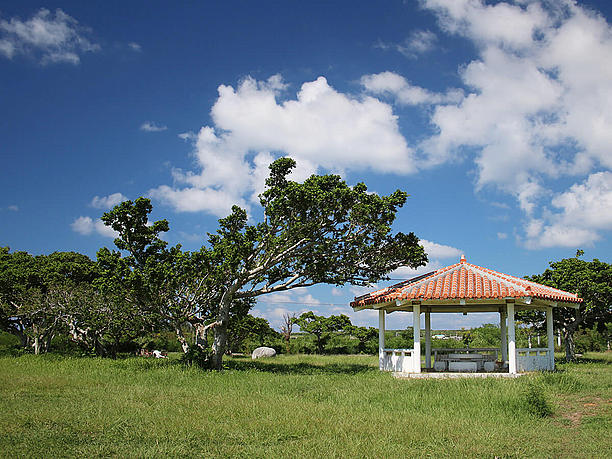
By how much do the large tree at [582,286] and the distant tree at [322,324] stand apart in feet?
44.9

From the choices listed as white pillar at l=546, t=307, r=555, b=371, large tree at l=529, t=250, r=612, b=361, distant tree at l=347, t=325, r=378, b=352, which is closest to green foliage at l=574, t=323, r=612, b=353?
large tree at l=529, t=250, r=612, b=361

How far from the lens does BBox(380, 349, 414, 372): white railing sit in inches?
645

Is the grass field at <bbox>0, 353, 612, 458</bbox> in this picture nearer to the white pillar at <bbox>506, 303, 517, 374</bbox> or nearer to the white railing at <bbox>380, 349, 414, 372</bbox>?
the white pillar at <bbox>506, 303, 517, 374</bbox>

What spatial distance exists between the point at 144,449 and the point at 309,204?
10.3 m

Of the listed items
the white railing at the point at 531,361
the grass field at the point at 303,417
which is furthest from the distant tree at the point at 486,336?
the grass field at the point at 303,417

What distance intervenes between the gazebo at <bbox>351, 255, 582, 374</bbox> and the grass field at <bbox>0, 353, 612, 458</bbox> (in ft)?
6.76

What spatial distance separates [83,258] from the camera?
27.1 m

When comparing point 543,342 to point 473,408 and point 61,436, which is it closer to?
point 473,408

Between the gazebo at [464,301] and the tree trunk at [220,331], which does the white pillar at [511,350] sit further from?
the tree trunk at [220,331]

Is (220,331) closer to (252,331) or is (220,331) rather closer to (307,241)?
(307,241)

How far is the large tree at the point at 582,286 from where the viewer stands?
21625mm

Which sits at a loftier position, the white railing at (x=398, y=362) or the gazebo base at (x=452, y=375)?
the white railing at (x=398, y=362)

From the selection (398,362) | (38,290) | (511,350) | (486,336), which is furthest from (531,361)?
(486,336)

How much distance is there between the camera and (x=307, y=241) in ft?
57.2
